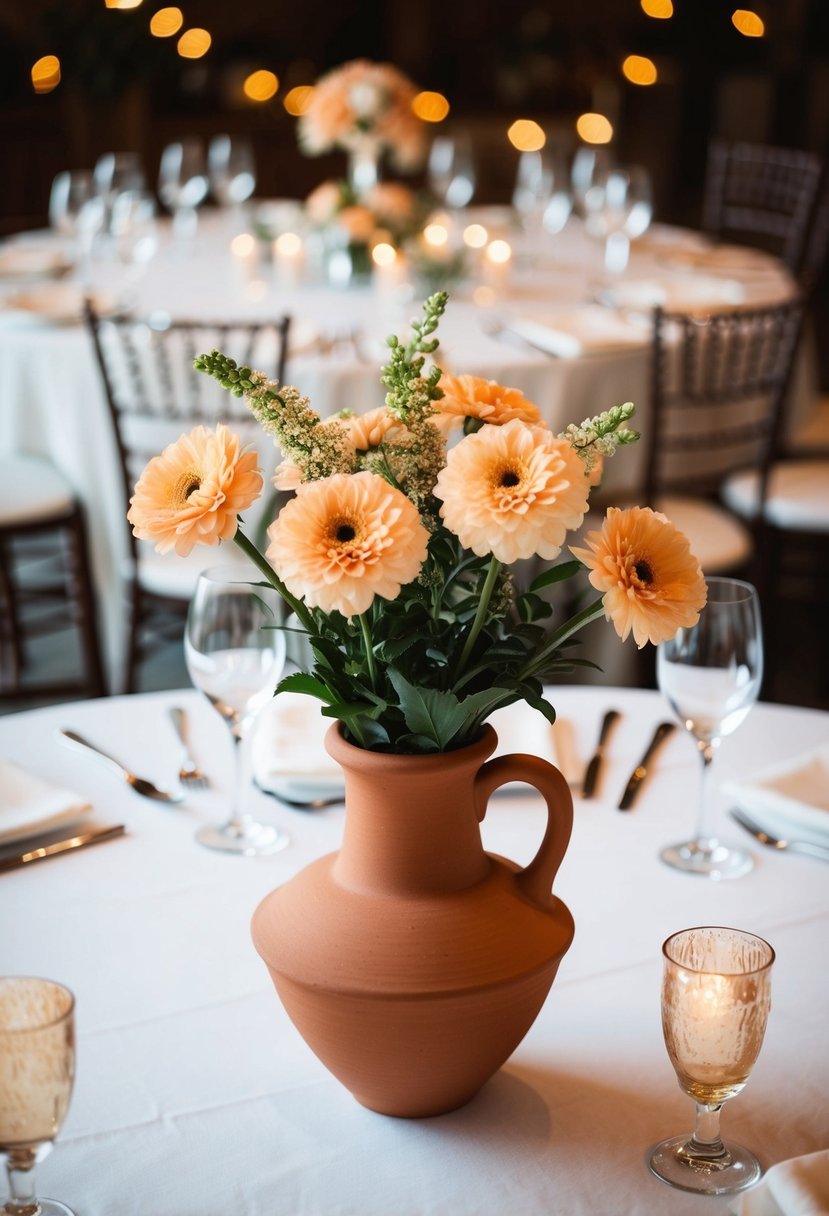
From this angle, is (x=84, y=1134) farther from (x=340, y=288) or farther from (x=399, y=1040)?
(x=340, y=288)

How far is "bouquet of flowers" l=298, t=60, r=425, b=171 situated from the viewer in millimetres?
3406

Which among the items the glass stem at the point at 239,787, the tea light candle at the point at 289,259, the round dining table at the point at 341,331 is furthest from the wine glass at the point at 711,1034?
the tea light candle at the point at 289,259

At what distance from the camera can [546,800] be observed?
879mm

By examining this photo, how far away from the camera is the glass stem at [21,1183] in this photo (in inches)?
29.5

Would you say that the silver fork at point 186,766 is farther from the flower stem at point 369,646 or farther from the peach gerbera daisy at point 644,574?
the peach gerbera daisy at point 644,574

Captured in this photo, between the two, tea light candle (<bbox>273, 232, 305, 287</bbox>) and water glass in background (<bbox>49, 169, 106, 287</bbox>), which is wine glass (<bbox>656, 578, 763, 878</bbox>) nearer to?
tea light candle (<bbox>273, 232, 305, 287</bbox>)

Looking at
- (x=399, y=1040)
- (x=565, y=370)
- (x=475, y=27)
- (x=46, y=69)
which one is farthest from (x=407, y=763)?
(x=475, y=27)

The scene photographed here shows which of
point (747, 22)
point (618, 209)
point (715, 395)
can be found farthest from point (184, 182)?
point (747, 22)

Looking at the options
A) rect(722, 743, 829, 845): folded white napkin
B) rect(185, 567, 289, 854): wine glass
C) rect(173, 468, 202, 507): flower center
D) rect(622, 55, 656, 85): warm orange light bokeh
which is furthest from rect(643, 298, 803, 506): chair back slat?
rect(622, 55, 656, 85): warm orange light bokeh

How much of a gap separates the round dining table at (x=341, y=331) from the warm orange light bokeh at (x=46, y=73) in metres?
2.48

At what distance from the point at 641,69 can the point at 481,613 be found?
724cm

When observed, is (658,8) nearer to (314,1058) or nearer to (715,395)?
(715,395)

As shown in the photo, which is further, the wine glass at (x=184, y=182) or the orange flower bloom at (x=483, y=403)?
the wine glass at (x=184, y=182)

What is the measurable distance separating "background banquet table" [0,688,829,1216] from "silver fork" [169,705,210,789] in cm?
1
